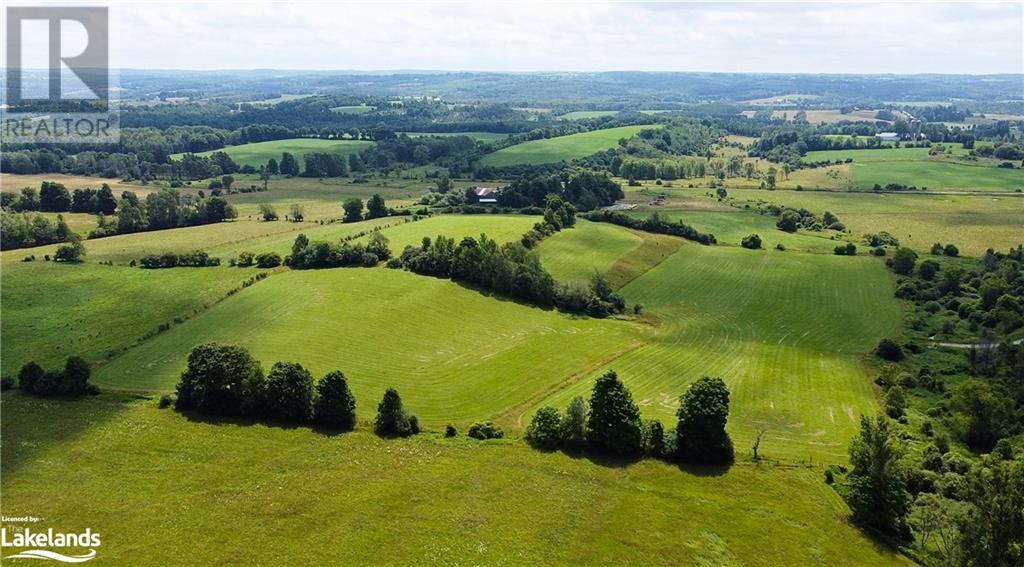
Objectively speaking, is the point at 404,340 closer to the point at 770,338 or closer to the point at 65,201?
the point at 770,338

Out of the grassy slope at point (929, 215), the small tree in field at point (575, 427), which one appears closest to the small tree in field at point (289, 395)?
the small tree in field at point (575, 427)

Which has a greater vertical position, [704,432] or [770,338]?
[770,338]

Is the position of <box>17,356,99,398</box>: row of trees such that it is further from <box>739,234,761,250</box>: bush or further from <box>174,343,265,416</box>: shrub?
<box>739,234,761,250</box>: bush

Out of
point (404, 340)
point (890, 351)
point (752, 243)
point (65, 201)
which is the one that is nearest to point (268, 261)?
point (404, 340)

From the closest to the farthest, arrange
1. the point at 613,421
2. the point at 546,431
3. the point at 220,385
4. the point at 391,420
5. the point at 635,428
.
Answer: the point at 635,428, the point at 613,421, the point at 546,431, the point at 391,420, the point at 220,385

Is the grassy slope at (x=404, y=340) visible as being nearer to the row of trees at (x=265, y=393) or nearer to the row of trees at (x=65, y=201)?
the row of trees at (x=265, y=393)

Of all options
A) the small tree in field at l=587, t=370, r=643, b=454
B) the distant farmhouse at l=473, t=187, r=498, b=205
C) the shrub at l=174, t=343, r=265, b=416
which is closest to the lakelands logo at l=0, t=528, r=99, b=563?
the shrub at l=174, t=343, r=265, b=416
